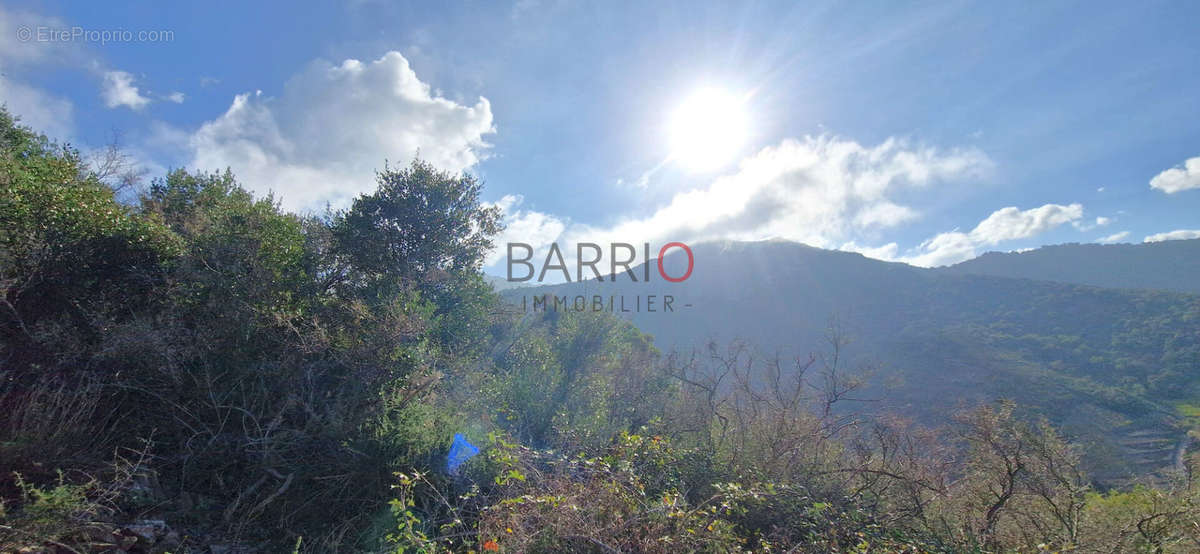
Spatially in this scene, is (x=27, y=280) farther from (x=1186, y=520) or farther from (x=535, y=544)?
(x=1186, y=520)

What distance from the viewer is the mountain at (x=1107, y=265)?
3966 cm

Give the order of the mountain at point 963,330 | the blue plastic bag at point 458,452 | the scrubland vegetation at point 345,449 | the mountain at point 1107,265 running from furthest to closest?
the mountain at point 1107,265
the mountain at point 963,330
the blue plastic bag at point 458,452
the scrubland vegetation at point 345,449

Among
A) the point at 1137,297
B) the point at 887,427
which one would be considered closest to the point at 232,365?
the point at 887,427

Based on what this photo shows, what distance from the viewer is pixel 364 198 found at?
9.02 meters

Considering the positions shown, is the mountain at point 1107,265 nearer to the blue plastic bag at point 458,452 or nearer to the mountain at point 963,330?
the mountain at point 963,330

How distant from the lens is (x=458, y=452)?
15.5 feet

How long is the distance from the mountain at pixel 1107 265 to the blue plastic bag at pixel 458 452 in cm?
4998

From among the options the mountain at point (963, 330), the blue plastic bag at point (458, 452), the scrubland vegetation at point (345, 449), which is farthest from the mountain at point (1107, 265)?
the blue plastic bag at point (458, 452)

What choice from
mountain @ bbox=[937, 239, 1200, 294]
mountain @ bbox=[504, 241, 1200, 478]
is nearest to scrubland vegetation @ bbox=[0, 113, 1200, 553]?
mountain @ bbox=[504, 241, 1200, 478]

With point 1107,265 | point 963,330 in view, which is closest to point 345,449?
point 963,330

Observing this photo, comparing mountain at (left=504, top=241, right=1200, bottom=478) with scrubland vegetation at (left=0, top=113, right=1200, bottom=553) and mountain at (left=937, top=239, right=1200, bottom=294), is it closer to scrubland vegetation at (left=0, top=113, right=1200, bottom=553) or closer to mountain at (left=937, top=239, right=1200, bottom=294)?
mountain at (left=937, top=239, right=1200, bottom=294)

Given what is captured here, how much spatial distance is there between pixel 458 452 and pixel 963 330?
38.0 meters

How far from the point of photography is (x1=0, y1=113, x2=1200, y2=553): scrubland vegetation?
322 cm

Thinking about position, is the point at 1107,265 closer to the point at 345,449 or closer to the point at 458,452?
the point at 458,452
